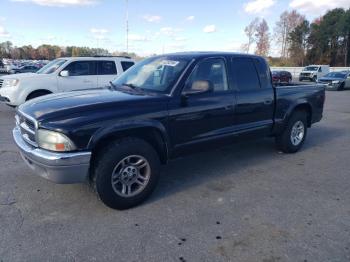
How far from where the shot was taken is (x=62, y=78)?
9.48 meters

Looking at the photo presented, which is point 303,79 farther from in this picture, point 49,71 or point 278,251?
point 278,251

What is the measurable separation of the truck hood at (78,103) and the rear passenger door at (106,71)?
6158mm

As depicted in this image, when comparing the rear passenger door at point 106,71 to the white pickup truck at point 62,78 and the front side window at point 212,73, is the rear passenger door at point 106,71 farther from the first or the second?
the front side window at point 212,73

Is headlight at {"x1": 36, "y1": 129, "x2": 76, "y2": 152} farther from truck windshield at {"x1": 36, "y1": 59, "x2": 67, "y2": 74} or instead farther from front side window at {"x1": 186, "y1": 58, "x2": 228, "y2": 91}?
truck windshield at {"x1": 36, "y1": 59, "x2": 67, "y2": 74}

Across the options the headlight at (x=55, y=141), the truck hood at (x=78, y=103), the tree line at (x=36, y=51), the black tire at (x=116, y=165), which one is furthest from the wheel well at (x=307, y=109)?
the tree line at (x=36, y=51)

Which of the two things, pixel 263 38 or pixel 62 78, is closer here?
pixel 62 78

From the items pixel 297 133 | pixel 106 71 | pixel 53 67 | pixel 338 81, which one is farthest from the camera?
pixel 338 81

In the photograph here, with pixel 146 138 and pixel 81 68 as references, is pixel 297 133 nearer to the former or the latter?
pixel 146 138

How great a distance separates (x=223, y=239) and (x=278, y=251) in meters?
0.52

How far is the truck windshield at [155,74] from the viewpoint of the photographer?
410 cm

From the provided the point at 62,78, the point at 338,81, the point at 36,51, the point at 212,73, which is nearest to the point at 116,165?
the point at 212,73

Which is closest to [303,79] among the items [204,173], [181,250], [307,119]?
[307,119]

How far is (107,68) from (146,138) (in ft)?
23.0

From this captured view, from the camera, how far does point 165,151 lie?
3.96m
